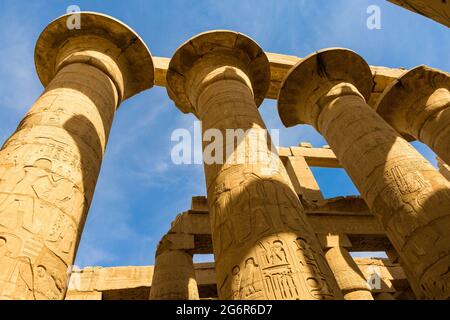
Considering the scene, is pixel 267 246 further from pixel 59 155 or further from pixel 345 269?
pixel 345 269

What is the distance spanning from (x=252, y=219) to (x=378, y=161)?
3.34 meters

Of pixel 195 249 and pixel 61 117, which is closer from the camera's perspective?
pixel 61 117

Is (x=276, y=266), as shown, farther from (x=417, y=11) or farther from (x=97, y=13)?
(x=97, y=13)

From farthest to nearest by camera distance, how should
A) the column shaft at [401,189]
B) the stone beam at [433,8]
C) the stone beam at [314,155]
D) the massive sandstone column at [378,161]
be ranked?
the stone beam at [314,155]
the massive sandstone column at [378,161]
the column shaft at [401,189]
the stone beam at [433,8]

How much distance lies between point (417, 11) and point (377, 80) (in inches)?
303

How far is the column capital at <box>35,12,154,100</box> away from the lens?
7992 millimetres

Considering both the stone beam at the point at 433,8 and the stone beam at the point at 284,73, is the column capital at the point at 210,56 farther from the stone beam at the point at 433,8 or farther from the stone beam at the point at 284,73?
the stone beam at the point at 433,8

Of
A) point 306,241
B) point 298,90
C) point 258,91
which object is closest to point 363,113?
point 298,90

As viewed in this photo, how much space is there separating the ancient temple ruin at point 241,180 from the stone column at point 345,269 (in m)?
0.04

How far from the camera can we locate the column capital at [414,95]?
9.03 m

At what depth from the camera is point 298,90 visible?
925 cm

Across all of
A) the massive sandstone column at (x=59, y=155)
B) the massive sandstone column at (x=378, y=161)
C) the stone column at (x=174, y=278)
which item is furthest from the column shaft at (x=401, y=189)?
the stone column at (x=174, y=278)

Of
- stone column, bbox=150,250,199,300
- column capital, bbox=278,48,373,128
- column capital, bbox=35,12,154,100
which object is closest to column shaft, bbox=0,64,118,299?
column capital, bbox=35,12,154,100
